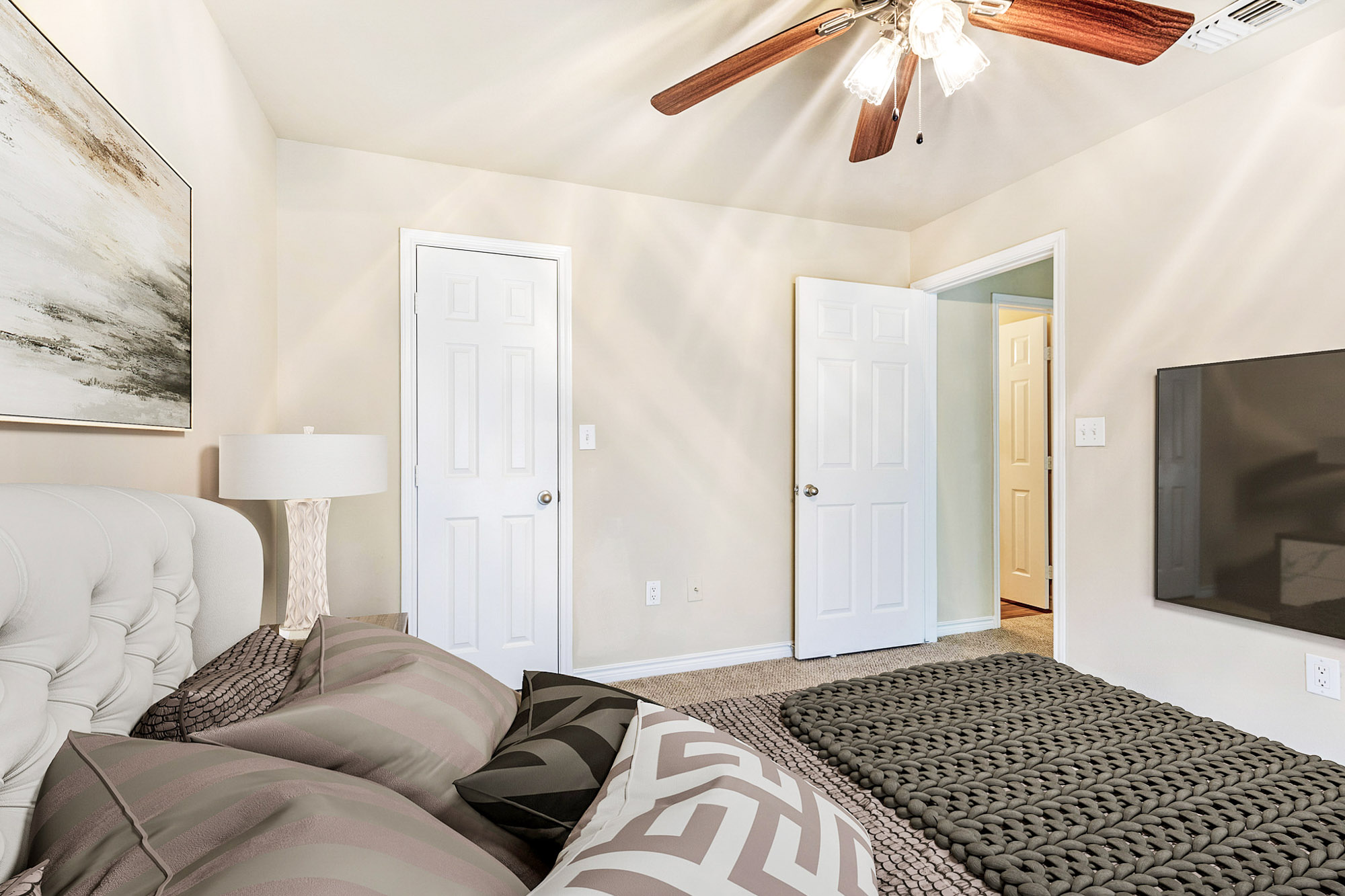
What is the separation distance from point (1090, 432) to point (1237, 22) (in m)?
1.50

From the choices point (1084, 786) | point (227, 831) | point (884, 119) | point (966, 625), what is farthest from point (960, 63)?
point (966, 625)

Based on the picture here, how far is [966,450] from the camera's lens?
3928 millimetres

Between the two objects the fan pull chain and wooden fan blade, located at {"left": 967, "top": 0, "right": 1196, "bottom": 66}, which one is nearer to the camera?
wooden fan blade, located at {"left": 967, "top": 0, "right": 1196, "bottom": 66}

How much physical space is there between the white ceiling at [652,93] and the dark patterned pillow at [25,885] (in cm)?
214

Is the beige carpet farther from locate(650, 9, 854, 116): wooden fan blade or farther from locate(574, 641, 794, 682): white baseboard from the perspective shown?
locate(650, 9, 854, 116): wooden fan blade

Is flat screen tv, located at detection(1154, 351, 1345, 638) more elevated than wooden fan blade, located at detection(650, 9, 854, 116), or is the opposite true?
wooden fan blade, located at detection(650, 9, 854, 116)

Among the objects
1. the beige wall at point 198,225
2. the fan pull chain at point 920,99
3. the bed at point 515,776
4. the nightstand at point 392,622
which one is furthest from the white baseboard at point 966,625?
the beige wall at point 198,225

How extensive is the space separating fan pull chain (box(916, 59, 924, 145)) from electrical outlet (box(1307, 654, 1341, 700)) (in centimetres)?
212

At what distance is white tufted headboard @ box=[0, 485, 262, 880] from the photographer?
682 mm

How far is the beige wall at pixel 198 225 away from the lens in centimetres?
117

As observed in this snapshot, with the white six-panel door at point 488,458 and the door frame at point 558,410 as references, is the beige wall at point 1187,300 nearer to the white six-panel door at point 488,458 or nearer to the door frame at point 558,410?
the door frame at point 558,410

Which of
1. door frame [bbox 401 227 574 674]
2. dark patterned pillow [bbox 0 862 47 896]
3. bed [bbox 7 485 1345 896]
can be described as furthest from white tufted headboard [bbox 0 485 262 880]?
door frame [bbox 401 227 574 674]

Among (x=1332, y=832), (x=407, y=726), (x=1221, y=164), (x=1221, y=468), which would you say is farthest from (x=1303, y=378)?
(x=407, y=726)

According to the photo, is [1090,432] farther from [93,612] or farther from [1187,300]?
[93,612]
